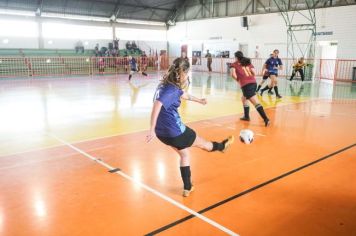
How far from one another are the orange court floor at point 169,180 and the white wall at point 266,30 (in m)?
16.4

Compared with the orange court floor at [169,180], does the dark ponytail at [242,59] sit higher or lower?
higher

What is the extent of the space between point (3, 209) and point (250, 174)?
10.7 feet

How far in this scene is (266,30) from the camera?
2764 centimetres

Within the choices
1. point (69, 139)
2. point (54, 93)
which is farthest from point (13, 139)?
point (54, 93)

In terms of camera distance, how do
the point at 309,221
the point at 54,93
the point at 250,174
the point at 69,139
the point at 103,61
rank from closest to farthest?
the point at 309,221, the point at 250,174, the point at 69,139, the point at 54,93, the point at 103,61

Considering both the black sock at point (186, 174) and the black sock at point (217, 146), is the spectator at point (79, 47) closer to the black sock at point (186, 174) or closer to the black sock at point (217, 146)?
the black sock at point (217, 146)

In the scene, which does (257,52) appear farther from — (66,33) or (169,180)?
(169,180)

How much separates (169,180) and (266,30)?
83.5ft

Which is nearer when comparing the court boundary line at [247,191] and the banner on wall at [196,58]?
the court boundary line at [247,191]

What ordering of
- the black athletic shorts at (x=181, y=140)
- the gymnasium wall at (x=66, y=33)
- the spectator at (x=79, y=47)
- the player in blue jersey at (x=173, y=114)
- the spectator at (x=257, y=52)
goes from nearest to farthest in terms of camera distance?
1. the player in blue jersey at (x=173, y=114)
2. the black athletic shorts at (x=181, y=140)
3. the gymnasium wall at (x=66, y=33)
4. the spectator at (x=257, y=52)
5. the spectator at (x=79, y=47)

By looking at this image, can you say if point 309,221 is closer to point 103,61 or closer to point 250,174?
point 250,174

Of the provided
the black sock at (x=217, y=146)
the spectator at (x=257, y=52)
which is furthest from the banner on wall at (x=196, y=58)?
the black sock at (x=217, y=146)

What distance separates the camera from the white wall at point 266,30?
22.7 metres

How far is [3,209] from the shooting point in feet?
12.6
